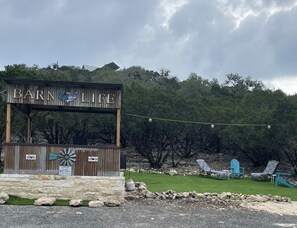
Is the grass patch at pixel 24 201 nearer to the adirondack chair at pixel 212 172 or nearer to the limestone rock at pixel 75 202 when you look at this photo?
the limestone rock at pixel 75 202

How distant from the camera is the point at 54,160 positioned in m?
13.5

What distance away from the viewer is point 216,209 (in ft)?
40.0

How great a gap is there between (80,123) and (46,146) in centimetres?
1524

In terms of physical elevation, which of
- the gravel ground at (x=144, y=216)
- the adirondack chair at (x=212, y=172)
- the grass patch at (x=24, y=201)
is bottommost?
the gravel ground at (x=144, y=216)

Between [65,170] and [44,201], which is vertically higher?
[65,170]

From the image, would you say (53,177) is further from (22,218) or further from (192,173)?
(192,173)

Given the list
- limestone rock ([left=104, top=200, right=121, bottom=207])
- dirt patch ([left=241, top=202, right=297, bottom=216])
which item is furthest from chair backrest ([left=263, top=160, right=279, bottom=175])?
limestone rock ([left=104, top=200, right=121, bottom=207])

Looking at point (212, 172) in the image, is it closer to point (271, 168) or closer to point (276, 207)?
point (271, 168)

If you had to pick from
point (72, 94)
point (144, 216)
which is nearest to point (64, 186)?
point (72, 94)

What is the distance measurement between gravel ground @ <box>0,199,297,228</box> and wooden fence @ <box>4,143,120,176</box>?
5.12 ft

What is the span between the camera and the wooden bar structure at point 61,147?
13.4m

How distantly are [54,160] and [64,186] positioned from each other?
35.6 inches

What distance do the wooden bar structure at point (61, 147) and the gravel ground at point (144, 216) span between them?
1689 millimetres

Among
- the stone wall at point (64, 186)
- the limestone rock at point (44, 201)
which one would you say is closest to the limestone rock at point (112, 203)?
the stone wall at point (64, 186)
